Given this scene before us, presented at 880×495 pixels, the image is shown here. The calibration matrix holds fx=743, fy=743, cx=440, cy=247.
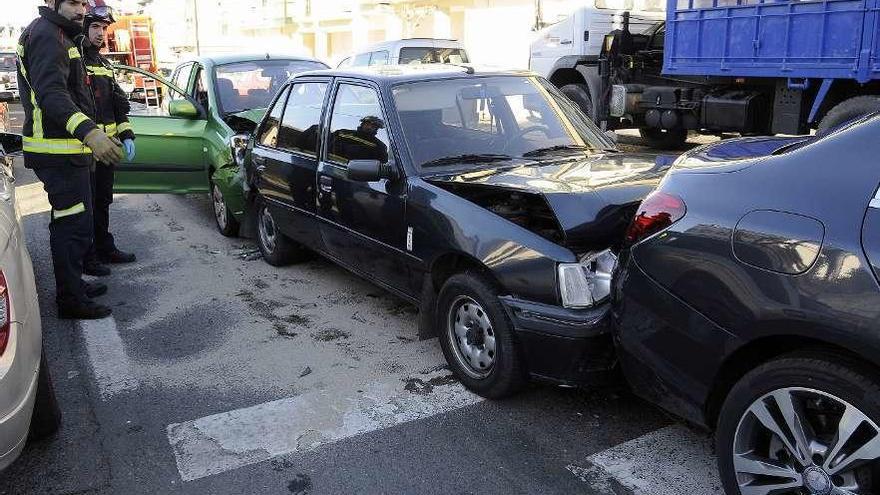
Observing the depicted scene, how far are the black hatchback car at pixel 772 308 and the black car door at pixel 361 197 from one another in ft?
5.31

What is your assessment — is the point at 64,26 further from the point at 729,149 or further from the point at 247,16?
the point at 247,16

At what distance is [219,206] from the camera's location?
7.19m

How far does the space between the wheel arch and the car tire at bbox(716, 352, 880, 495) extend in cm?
3

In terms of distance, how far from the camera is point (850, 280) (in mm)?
2086

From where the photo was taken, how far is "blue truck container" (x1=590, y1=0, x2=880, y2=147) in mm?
7961

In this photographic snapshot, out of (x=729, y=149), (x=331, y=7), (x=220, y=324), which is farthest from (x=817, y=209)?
(x=331, y=7)

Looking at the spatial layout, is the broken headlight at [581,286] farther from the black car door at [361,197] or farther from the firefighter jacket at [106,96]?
the firefighter jacket at [106,96]

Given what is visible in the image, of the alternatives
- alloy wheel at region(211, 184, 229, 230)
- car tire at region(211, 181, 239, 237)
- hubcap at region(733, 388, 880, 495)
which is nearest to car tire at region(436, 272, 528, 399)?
hubcap at region(733, 388, 880, 495)

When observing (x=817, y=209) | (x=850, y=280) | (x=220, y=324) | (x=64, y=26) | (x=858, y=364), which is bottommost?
(x=220, y=324)

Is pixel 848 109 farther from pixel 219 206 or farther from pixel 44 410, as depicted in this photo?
pixel 44 410

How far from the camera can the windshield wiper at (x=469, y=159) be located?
409 cm

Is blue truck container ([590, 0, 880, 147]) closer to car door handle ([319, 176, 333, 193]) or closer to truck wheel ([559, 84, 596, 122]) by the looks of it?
truck wheel ([559, 84, 596, 122])

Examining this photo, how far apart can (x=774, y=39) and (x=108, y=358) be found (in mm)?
7962

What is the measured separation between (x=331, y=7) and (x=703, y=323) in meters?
36.1
